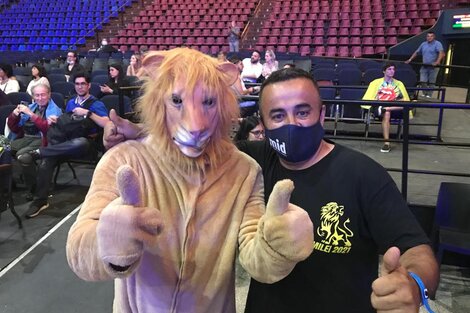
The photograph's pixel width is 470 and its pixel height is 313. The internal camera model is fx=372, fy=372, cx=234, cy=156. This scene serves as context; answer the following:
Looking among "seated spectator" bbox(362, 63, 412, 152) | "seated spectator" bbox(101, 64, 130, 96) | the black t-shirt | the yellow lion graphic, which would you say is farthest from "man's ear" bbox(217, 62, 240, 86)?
"seated spectator" bbox(101, 64, 130, 96)

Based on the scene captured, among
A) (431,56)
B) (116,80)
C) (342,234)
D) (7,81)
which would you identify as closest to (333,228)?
(342,234)

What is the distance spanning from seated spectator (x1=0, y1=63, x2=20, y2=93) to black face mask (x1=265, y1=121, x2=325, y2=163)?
233 inches

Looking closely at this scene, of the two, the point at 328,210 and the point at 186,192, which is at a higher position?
the point at 186,192

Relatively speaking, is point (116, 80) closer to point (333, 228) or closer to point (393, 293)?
point (333, 228)

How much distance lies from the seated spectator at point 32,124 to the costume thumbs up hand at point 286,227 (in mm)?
3596

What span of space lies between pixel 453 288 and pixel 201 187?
220 centimetres

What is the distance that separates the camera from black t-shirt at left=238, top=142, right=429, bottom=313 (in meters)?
1.14

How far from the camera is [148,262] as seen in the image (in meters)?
0.93

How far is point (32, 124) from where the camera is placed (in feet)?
13.0

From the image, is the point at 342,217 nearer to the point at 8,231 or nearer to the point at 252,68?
the point at 8,231

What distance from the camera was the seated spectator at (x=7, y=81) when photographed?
581 centimetres

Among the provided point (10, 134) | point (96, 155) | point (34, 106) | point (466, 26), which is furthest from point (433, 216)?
point (466, 26)

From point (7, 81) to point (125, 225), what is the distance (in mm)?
6355

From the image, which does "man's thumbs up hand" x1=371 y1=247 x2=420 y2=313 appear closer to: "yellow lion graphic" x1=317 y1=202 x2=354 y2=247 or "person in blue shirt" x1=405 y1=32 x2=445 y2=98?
"yellow lion graphic" x1=317 y1=202 x2=354 y2=247
